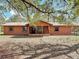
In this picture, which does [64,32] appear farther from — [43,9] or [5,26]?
[43,9]

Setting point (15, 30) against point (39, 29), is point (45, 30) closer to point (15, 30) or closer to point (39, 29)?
point (39, 29)

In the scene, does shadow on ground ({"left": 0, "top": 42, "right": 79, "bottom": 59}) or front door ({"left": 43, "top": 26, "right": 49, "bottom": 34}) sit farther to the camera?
front door ({"left": 43, "top": 26, "right": 49, "bottom": 34})

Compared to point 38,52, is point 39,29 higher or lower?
higher

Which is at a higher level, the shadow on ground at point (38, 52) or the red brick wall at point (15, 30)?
the red brick wall at point (15, 30)

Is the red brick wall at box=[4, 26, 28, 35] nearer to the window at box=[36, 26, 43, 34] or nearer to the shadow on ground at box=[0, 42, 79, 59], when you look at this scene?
the window at box=[36, 26, 43, 34]

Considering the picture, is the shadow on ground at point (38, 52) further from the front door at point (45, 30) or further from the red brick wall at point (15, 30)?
the red brick wall at point (15, 30)

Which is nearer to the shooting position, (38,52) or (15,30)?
(38,52)

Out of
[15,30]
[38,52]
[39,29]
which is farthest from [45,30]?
[38,52]

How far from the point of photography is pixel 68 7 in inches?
526

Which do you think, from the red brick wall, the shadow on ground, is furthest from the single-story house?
the shadow on ground

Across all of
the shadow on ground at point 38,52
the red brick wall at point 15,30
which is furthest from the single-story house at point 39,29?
the shadow on ground at point 38,52

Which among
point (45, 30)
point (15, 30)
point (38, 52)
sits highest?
point (15, 30)

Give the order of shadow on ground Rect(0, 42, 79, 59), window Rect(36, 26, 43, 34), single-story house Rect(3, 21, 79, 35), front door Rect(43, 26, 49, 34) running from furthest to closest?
1. front door Rect(43, 26, 49, 34)
2. window Rect(36, 26, 43, 34)
3. single-story house Rect(3, 21, 79, 35)
4. shadow on ground Rect(0, 42, 79, 59)

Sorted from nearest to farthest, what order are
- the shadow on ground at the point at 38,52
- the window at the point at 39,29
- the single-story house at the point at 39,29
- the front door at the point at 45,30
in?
the shadow on ground at the point at 38,52
the single-story house at the point at 39,29
the window at the point at 39,29
the front door at the point at 45,30
